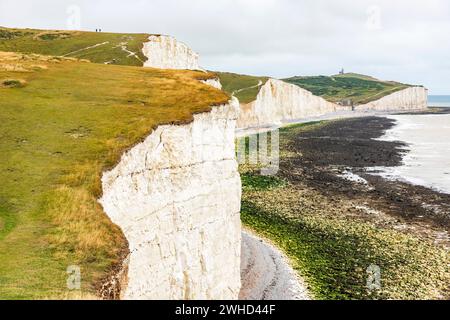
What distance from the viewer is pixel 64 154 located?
22422 millimetres

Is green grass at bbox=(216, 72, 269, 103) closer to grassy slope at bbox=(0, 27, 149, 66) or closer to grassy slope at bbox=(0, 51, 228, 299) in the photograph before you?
grassy slope at bbox=(0, 27, 149, 66)

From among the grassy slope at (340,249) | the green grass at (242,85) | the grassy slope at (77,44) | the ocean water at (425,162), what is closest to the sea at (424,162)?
Result: the ocean water at (425,162)

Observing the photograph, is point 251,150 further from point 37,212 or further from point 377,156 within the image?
point 37,212

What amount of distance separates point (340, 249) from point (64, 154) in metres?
22.2

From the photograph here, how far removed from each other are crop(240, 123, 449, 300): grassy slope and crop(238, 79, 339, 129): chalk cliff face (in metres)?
84.8

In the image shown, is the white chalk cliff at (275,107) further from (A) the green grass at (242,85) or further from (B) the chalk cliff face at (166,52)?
(B) the chalk cliff face at (166,52)

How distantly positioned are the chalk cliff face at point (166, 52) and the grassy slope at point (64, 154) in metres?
52.0

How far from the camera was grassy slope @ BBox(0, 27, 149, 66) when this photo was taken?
281 feet

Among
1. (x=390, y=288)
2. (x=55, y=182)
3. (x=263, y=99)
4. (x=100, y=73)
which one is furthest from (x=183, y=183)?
(x=263, y=99)

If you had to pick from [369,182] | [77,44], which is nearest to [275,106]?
[77,44]

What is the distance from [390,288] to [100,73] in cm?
2875

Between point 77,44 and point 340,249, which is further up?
point 77,44

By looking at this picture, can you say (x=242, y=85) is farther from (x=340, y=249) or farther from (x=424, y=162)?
(x=340, y=249)

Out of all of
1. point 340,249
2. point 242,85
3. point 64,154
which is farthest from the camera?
point 242,85
